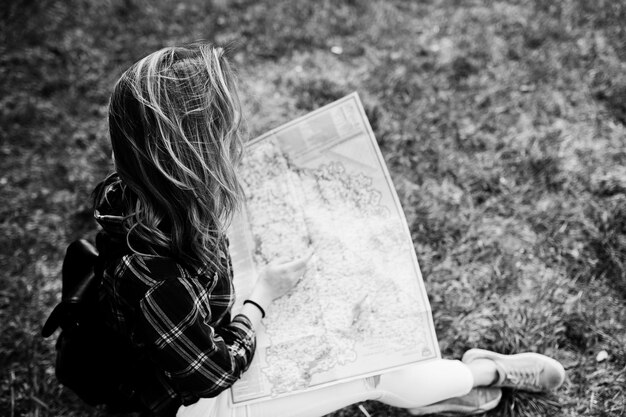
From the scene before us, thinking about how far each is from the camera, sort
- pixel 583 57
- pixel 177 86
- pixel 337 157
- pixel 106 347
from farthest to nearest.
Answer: pixel 583 57
pixel 337 157
pixel 106 347
pixel 177 86

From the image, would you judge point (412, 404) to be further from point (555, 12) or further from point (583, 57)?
point (555, 12)

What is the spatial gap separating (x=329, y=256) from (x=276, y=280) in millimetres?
243

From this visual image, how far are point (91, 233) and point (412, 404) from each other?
6.13ft

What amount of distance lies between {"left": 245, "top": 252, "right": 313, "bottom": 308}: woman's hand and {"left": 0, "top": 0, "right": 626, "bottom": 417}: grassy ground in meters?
0.67

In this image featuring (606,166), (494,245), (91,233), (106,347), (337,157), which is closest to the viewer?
(106,347)

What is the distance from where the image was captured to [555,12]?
328 cm

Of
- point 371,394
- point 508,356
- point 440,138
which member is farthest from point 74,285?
point 440,138

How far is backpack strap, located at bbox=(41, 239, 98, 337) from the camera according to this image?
1.47 m

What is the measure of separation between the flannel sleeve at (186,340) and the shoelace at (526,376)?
3.65 feet

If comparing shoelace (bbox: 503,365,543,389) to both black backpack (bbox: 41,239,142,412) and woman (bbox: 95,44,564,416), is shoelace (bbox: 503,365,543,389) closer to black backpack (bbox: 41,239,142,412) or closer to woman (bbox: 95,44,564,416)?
woman (bbox: 95,44,564,416)

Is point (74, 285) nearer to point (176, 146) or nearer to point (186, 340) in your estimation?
point (186, 340)

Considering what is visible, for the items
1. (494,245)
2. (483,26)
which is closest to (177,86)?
(494,245)

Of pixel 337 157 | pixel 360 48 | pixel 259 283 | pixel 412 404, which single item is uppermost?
pixel 360 48

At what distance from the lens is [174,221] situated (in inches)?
Result: 51.2
